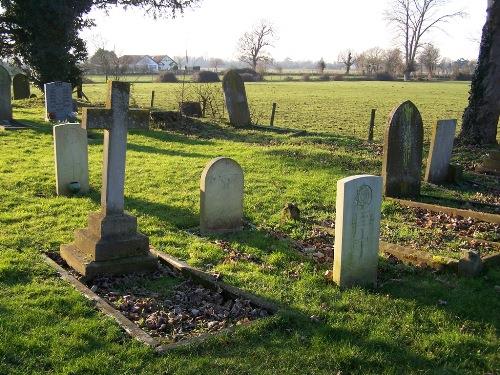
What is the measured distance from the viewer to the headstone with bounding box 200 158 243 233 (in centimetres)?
781

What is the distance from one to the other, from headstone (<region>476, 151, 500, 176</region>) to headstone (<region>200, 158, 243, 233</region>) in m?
7.69

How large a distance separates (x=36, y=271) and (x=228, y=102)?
1542 cm

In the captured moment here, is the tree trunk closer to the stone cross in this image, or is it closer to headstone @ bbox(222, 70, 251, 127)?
headstone @ bbox(222, 70, 251, 127)

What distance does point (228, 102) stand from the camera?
68.5 ft

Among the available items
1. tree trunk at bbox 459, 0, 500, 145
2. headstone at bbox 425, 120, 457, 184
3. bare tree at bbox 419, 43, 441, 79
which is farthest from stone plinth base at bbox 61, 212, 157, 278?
bare tree at bbox 419, 43, 441, 79

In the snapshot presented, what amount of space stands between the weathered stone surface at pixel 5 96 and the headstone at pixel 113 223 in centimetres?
1347

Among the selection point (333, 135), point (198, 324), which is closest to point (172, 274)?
point (198, 324)

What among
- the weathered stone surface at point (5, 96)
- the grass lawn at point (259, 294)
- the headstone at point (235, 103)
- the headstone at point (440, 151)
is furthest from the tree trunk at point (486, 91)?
the weathered stone surface at point (5, 96)

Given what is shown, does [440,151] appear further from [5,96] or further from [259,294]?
[5,96]

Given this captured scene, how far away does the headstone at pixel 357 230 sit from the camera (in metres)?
5.89

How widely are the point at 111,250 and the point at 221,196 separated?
2214mm

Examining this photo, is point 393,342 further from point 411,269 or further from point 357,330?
point 411,269

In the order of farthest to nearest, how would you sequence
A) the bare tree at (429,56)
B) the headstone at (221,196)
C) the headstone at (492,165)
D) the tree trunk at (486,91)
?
the bare tree at (429,56), the tree trunk at (486,91), the headstone at (492,165), the headstone at (221,196)

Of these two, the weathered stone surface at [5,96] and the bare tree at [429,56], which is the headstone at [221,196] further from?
the bare tree at [429,56]
